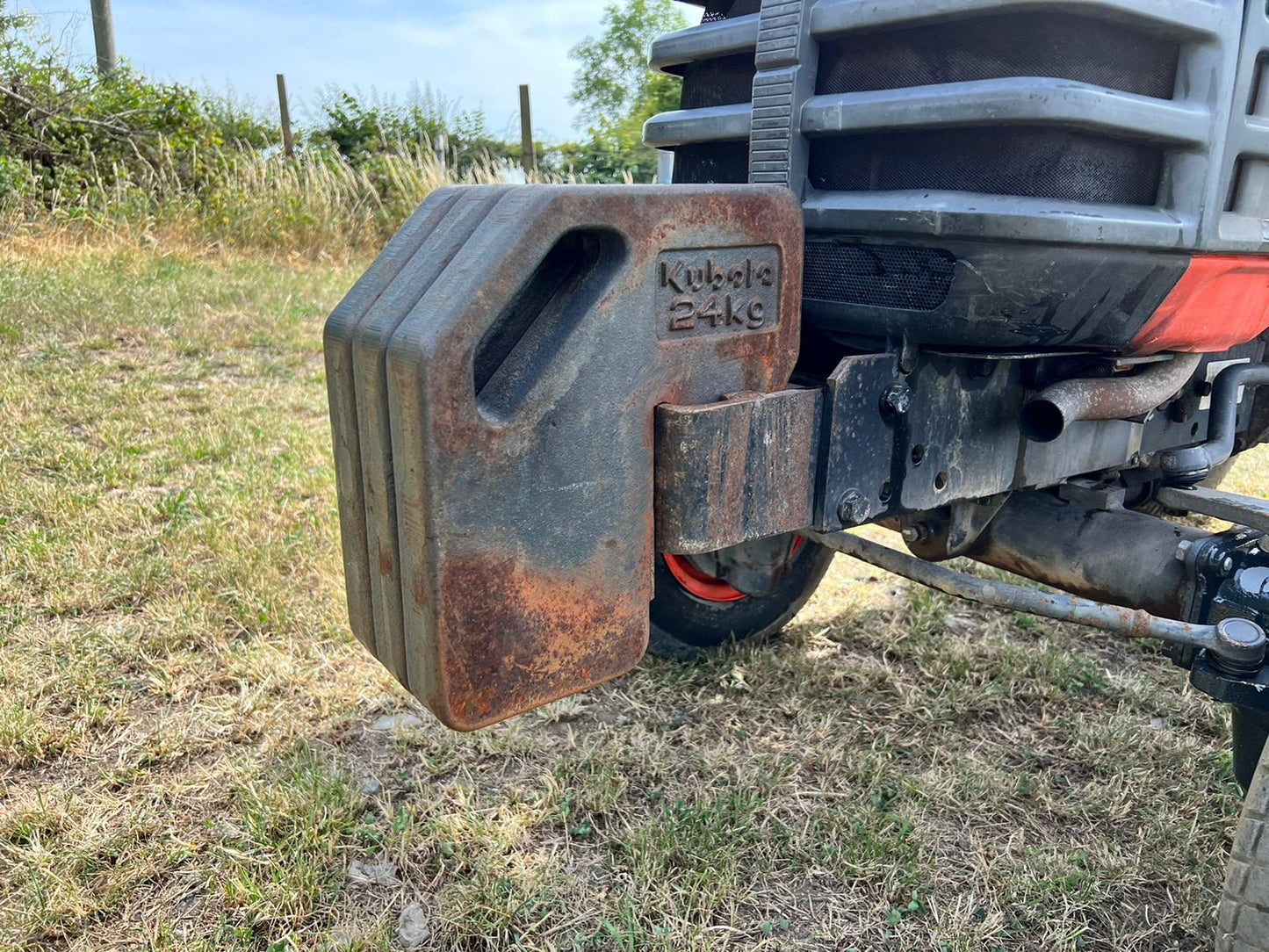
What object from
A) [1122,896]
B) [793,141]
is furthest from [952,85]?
[1122,896]

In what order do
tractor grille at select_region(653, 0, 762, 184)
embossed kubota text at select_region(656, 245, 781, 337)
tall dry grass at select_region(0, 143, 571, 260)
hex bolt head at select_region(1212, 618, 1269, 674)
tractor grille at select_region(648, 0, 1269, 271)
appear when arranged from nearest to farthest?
embossed kubota text at select_region(656, 245, 781, 337) < tractor grille at select_region(648, 0, 1269, 271) < hex bolt head at select_region(1212, 618, 1269, 674) < tractor grille at select_region(653, 0, 762, 184) < tall dry grass at select_region(0, 143, 571, 260)

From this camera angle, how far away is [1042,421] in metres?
1.79

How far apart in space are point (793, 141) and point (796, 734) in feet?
4.88

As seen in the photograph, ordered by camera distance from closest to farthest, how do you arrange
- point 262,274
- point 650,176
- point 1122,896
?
1. point 1122,896
2. point 262,274
3. point 650,176

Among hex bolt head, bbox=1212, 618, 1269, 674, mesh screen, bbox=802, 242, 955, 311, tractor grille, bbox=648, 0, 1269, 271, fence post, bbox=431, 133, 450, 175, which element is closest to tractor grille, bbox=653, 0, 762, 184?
tractor grille, bbox=648, 0, 1269, 271

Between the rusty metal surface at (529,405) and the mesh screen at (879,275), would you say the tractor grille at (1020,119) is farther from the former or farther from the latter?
the rusty metal surface at (529,405)

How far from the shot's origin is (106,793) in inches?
→ 87.4

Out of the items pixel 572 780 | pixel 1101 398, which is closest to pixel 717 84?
pixel 1101 398

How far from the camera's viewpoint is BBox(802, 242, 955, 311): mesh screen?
1.60m

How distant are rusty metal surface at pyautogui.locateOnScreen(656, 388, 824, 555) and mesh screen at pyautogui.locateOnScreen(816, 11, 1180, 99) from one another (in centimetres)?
53

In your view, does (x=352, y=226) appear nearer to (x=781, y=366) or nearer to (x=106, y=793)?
(x=106, y=793)

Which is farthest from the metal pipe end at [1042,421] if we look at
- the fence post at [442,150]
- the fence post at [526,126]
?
the fence post at [526,126]

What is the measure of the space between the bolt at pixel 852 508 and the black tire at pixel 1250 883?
2.51ft

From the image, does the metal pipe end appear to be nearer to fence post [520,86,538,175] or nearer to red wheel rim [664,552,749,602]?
red wheel rim [664,552,749,602]
